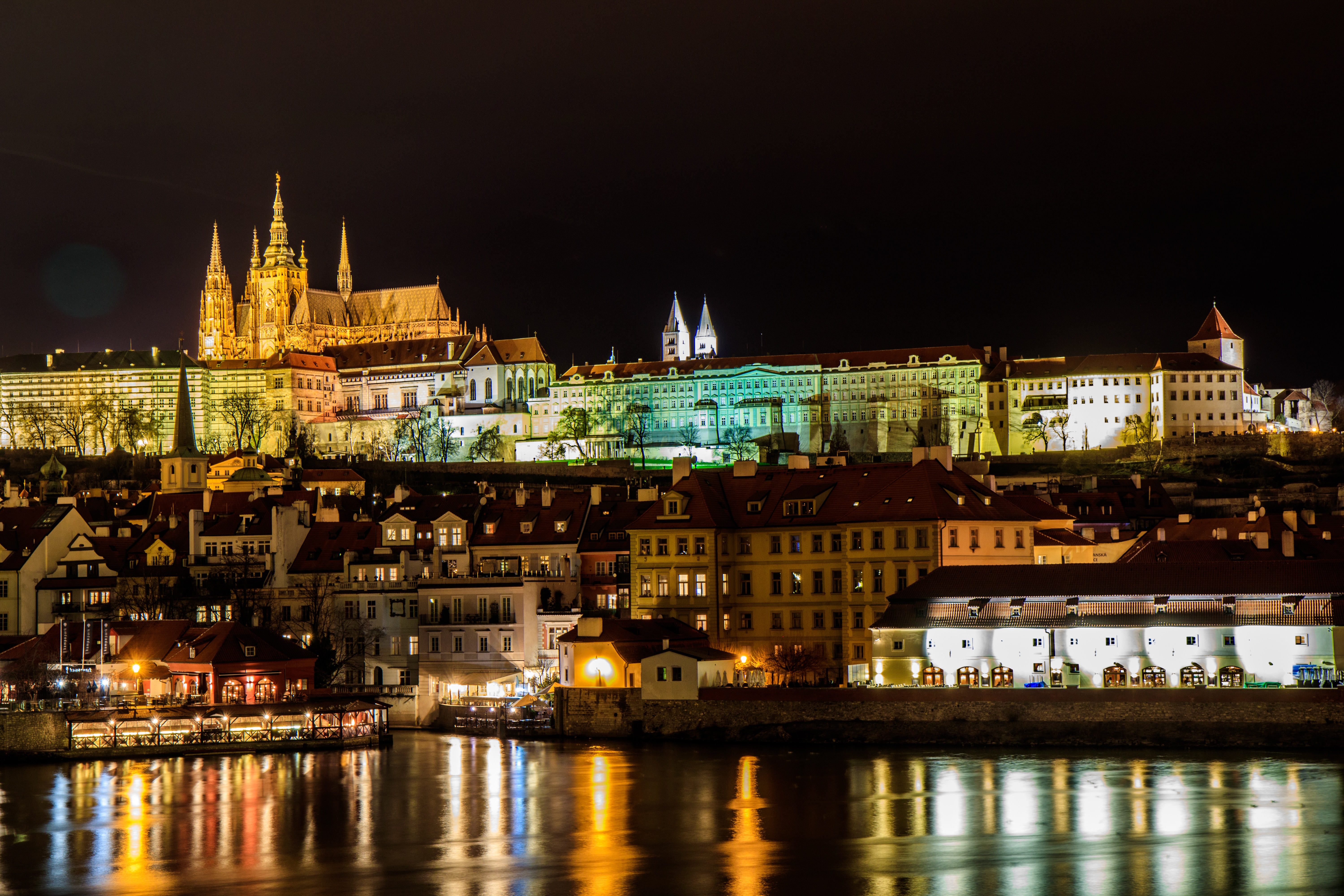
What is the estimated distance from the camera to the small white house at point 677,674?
2112 inches

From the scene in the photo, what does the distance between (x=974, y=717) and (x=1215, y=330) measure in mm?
114191

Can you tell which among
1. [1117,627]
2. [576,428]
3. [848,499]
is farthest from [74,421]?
[1117,627]

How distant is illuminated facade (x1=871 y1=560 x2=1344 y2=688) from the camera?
5066 cm

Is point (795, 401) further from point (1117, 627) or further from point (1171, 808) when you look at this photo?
point (1171, 808)

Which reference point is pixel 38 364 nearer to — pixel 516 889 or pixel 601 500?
pixel 601 500

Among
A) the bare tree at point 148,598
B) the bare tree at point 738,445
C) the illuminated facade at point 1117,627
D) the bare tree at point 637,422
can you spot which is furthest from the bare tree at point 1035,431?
the illuminated facade at point 1117,627

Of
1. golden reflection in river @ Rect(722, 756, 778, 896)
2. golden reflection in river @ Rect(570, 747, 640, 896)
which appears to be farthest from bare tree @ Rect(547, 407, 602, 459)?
golden reflection in river @ Rect(722, 756, 778, 896)

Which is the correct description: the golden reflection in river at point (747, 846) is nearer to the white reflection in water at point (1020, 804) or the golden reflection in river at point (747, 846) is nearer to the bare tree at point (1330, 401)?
the white reflection in water at point (1020, 804)

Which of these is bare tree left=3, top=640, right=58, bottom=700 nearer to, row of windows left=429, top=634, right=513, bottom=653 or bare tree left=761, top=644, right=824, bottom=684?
row of windows left=429, top=634, right=513, bottom=653

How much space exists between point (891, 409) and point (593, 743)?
120 m

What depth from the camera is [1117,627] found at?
52500 millimetres

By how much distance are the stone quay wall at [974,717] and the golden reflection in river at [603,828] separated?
352 centimetres

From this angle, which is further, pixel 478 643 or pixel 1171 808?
pixel 478 643

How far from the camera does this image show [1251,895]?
1252 inches
